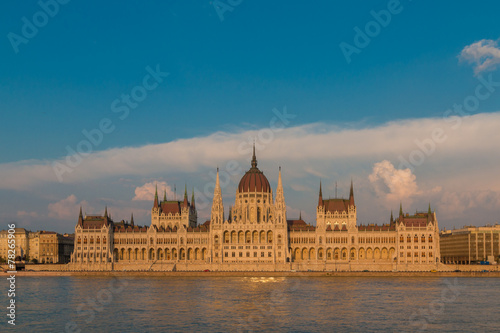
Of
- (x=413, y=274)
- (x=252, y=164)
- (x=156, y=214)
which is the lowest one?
(x=413, y=274)

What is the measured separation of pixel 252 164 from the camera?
17412 centimetres

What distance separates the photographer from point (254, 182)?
550 feet

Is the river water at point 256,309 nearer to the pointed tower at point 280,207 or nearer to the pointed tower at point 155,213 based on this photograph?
the pointed tower at point 280,207

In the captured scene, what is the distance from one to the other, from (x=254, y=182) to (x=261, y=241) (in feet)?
54.5

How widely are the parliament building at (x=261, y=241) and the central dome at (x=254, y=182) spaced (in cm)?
7

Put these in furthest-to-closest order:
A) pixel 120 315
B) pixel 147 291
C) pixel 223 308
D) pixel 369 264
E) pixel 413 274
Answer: pixel 369 264 < pixel 413 274 < pixel 147 291 < pixel 223 308 < pixel 120 315

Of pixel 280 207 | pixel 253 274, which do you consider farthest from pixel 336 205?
pixel 253 274

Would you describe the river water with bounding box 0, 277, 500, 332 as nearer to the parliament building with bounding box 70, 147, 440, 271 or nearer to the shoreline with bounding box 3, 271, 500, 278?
Answer: the shoreline with bounding box 3, 271, 500, 278

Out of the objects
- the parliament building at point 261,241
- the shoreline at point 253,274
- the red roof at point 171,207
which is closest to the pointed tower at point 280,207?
the parliament building at point 261,241

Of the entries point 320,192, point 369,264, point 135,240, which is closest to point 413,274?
point 369,264

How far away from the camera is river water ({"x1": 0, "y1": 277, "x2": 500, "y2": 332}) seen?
61.1 metres

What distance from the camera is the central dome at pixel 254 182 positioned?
166750mm

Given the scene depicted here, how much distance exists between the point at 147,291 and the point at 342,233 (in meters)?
71.9

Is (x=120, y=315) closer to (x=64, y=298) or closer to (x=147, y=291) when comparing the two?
(x=64, y=298)
